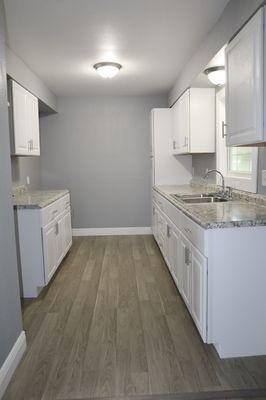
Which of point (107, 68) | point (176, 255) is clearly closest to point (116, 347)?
point (176, 255)

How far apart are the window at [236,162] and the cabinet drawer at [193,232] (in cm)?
67

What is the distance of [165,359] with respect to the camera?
2008mm

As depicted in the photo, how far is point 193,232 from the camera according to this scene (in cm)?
215

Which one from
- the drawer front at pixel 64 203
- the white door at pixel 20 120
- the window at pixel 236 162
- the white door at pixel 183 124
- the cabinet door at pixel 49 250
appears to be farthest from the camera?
the drawer front at pixel 64 203

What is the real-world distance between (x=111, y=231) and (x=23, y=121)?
2.62 metres

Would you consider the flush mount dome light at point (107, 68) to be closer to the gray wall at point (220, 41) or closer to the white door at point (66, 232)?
the gray wall at point (220, 41)

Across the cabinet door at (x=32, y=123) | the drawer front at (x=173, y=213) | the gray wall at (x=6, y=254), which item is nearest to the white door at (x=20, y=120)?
the cabinet door at (x=32, y=123)

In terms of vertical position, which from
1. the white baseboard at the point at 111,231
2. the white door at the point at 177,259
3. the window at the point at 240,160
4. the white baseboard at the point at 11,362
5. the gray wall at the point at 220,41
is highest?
the gray wall at the point at 220,41

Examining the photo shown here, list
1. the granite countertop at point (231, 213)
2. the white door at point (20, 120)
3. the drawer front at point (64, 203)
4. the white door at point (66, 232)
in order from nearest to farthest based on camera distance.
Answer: the granite countertop at point (231, 213) → the white door at point (20, 120) → the drawer front at point (64, 203) → the white door at point (66, 232)

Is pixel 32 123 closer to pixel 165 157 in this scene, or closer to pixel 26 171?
pixel 26 171

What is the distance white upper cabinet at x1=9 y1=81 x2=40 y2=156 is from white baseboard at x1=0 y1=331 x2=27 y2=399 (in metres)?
1.86

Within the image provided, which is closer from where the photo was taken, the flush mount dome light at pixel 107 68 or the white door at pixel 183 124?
the flush mount dome light at pixel 107 68

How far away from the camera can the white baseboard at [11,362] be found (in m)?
1.75

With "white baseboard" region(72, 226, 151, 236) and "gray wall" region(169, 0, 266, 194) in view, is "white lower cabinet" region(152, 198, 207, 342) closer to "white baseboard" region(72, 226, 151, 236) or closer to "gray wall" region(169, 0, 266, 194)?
"gray wall" region(169, 0, 266, 194)
